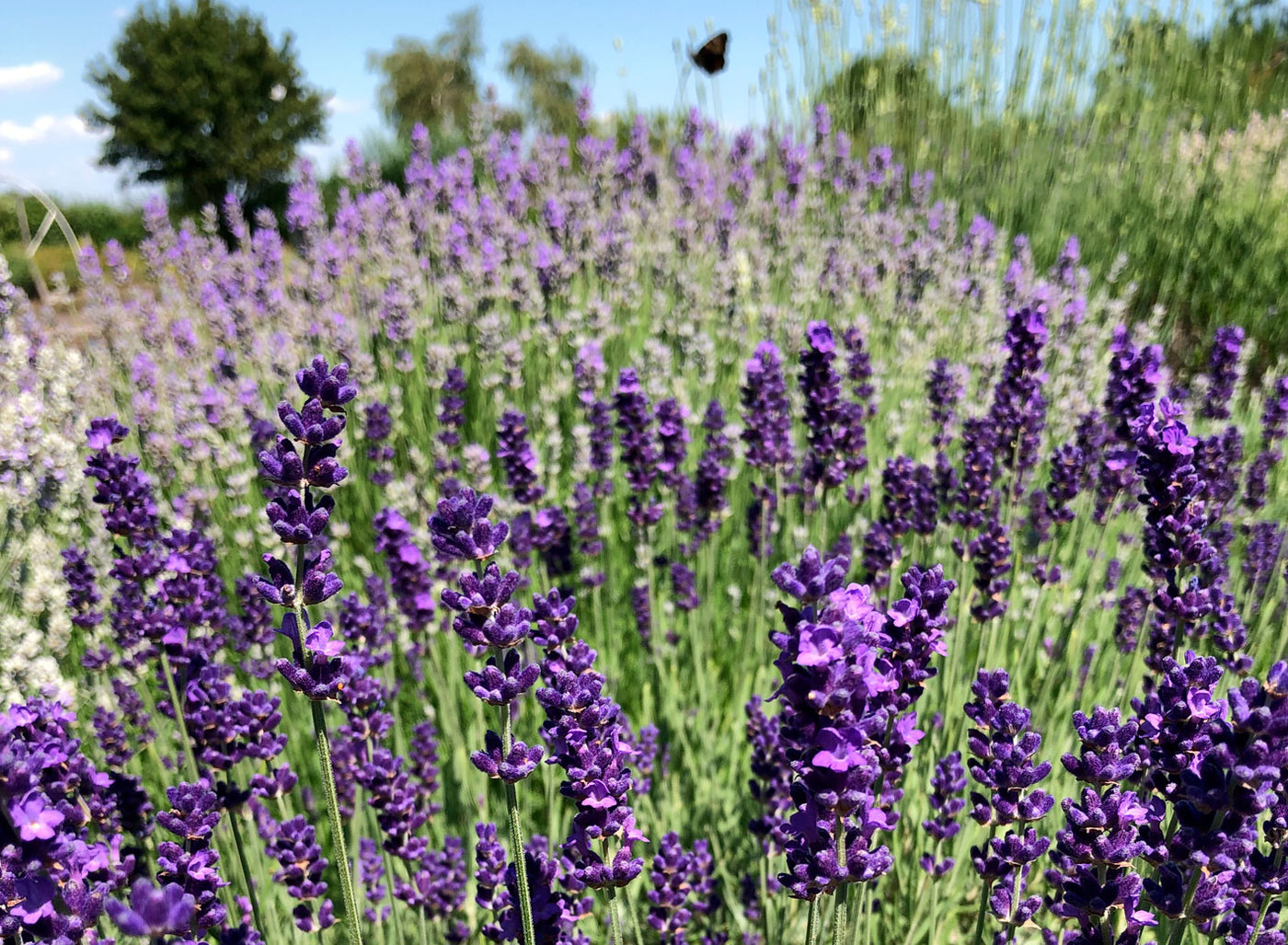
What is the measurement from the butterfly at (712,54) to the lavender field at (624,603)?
1.16 m

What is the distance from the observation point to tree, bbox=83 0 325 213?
117 feet

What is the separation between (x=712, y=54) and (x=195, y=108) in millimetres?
36883

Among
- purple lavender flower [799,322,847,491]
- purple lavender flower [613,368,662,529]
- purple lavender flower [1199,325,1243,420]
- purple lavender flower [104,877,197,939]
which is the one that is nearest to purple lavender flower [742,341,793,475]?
purple lavender flower [799,322,847,491]

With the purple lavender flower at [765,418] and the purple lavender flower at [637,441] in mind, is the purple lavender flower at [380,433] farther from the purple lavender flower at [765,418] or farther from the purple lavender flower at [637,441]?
the purple lavender flower at [765,418]

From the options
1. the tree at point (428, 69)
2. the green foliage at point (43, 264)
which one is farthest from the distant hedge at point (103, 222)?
the tree at point (428, 69)

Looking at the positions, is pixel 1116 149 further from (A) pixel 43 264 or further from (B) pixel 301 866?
(A) pixel 43 264

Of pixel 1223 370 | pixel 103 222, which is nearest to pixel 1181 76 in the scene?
pixel 1223 370

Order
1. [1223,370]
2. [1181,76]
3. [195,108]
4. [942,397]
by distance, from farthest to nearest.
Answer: [195,108], [1181,76], [942,397], [1223,370]

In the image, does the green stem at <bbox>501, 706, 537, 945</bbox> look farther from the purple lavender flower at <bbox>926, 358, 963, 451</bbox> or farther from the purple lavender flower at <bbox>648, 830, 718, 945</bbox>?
the purple lavender flower at <bbox>926, 358, 963, 451</bbox>

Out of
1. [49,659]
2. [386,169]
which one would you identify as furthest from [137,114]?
[49,659]

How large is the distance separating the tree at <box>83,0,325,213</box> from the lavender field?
111ft

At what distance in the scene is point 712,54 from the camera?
7.98 meters

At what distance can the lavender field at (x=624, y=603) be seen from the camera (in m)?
1.37

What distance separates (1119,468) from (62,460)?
3967mm
